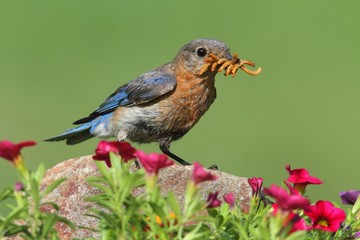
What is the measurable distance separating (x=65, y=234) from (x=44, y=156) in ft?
21.4

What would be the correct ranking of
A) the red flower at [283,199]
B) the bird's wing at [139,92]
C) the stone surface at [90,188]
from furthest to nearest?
1. the bird's wing at [139,92]
2. the stone surface at [90,188]
3. the red flower at [283,199]

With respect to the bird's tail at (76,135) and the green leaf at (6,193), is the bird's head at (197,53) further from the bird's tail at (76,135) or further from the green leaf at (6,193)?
the green leaf at (6,193)

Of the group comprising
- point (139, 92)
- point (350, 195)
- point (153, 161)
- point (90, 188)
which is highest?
point (153, 161)

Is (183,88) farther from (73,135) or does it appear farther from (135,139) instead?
(73,135)

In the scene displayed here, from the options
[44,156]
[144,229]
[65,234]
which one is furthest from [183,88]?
[44,156]

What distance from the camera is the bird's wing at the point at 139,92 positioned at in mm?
5898

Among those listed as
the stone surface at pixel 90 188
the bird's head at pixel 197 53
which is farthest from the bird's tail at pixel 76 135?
the stone surface at pixel 90 188

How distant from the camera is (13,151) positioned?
2.40m

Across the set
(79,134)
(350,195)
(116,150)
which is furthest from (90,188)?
(79,134)

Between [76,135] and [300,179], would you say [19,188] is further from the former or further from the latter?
[76,135]

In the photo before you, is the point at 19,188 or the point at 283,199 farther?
the point at 19,188

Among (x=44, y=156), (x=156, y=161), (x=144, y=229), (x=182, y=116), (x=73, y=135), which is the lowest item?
(x=44, y=156)

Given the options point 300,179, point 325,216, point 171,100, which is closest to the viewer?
point 325,216

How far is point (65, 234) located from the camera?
3689 mm
